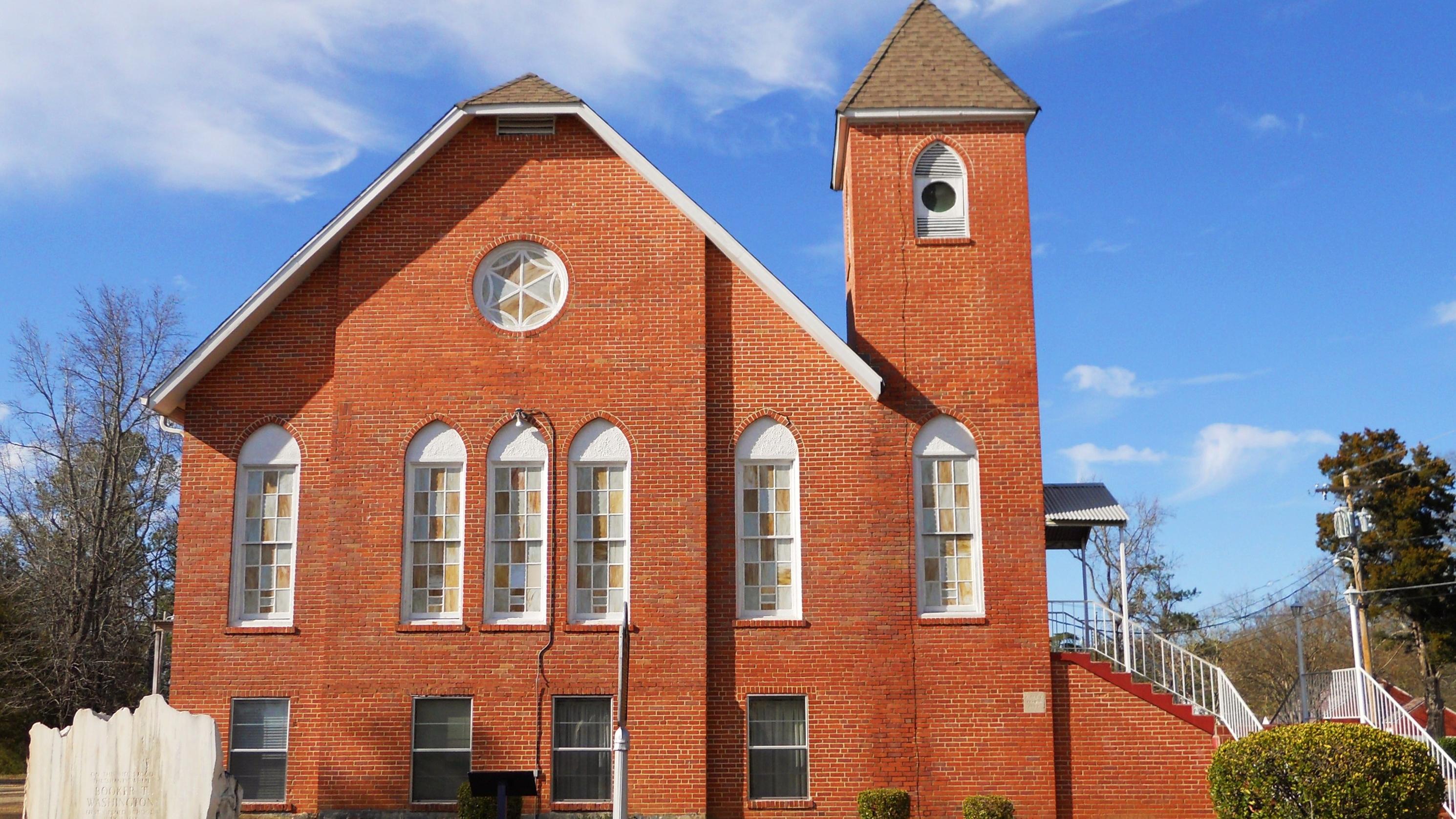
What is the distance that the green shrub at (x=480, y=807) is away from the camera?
16469 mm

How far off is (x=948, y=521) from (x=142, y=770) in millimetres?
11073

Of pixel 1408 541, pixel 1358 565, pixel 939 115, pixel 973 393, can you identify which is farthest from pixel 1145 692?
pixel 1408 541

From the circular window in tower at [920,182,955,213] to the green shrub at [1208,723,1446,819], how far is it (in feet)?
29.5

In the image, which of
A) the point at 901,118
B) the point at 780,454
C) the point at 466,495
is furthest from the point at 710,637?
the point at 901,118

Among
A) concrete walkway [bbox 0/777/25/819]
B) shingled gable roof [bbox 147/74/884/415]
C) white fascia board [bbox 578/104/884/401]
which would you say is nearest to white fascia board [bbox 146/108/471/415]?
shingled gable roof [bbox 147/74/884/415]

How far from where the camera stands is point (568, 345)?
18.8 m

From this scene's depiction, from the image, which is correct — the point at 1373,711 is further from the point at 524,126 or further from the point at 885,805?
the point at 524,126

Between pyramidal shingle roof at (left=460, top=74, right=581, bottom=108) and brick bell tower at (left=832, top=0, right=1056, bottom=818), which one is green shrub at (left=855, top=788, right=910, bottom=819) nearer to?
brick bell tower at (left=832, top=0, right=1056, bottom=818)

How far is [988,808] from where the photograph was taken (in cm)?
1684

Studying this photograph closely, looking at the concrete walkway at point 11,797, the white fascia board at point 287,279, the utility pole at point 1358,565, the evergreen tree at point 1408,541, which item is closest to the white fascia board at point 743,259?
the white fascia board at point 287,279

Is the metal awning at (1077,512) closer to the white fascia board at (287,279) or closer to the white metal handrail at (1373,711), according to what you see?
the white metal handrail at (1373,711)

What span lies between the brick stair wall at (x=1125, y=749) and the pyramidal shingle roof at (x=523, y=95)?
1140 cm

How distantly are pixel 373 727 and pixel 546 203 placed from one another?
26.8 feet

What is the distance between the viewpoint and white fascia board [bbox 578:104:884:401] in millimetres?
18484
